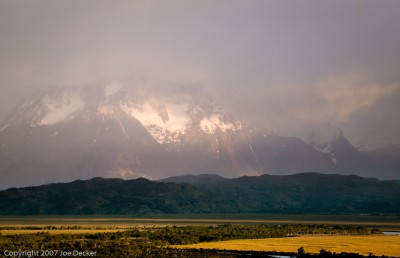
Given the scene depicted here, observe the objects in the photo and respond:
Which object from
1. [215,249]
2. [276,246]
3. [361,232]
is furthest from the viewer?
[361,232]

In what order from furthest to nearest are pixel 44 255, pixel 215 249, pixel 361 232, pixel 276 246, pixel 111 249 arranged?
pixel 361 232 < pixel 276 246 < pixel 215 249 < pixel 111 249 < pixel 44 255

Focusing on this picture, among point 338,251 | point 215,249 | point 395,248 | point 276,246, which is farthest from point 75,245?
point 395,248

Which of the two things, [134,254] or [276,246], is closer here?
[134,254]

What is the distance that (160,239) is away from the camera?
11612cm

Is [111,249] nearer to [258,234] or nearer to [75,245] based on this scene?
[75,245]

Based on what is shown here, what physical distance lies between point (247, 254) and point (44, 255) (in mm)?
31756

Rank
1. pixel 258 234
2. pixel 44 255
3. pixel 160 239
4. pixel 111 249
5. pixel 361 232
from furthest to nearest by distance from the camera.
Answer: pixel 361 232 < pixel 258 234 < pixel 160 239 < pixel 111 249 < pixel 44 255

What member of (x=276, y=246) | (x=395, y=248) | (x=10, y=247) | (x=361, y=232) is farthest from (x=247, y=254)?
(x=361, y=232)

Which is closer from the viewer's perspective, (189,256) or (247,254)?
(189,256)

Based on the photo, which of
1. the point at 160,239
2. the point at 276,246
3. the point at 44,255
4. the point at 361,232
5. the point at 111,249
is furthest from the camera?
the point at 361,232

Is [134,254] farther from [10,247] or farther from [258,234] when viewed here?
[258,234]

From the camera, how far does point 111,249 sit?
297 ft

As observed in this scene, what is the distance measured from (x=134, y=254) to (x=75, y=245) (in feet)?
56.4

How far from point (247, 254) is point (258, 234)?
4354 cm
